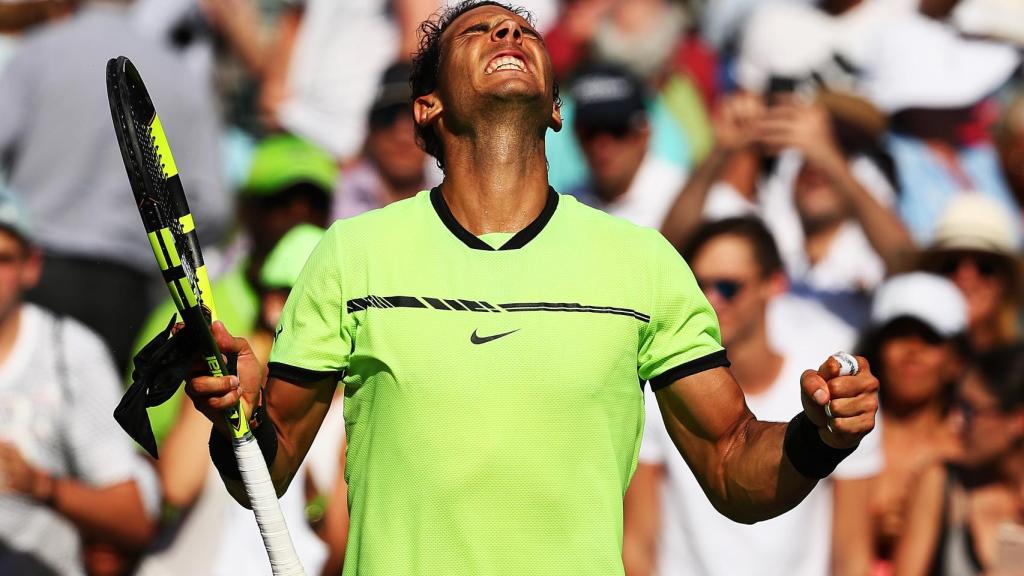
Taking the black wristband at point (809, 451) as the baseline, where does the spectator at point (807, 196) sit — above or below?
below

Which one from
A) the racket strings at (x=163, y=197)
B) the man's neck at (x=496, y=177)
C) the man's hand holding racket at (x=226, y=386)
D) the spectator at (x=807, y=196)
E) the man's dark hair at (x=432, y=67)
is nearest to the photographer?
the man's hand holding racket at (x=226, y=386)

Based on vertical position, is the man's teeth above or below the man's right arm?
above

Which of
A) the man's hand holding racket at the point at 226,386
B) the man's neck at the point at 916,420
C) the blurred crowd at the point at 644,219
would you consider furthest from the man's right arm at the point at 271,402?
the man's neck at the point at 916,420

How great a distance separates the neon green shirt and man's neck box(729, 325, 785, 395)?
2984mm

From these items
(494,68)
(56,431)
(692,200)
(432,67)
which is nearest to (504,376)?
(494,68)

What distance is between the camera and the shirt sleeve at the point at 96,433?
6.35 m

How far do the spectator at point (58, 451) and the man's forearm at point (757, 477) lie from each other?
357 centimetres

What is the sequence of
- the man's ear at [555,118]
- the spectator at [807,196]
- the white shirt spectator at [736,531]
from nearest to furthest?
the man's ear at [555,118] < the white shirt spectator at [736,531] < the spectator at [807,196]

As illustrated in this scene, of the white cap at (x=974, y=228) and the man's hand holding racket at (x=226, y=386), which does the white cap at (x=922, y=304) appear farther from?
the man's hand holding racket at (x=226, y=386)

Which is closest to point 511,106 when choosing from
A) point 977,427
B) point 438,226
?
point 438,226

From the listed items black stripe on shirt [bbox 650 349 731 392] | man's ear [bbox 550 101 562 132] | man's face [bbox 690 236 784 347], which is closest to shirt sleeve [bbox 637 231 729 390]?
black stripe on shirt [bbox 650 349 731 392]

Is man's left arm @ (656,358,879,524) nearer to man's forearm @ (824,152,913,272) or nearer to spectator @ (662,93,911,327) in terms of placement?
spectator @ (662,93,911,327)

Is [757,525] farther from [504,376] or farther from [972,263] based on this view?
[504,376]

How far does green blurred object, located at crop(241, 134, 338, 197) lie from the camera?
6.93 m
